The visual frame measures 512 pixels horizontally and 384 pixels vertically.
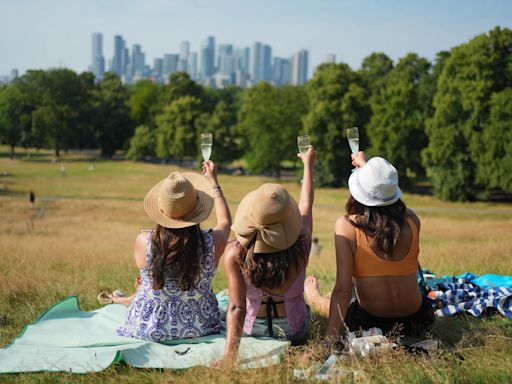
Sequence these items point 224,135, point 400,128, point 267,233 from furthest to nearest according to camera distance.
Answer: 1. point 224,135
2. point 400,128
3. point 267,233

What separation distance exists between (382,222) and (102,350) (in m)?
2.41

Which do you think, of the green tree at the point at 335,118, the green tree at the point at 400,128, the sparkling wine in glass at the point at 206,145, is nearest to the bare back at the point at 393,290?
the sparkling wine in glass at the point at 206,145

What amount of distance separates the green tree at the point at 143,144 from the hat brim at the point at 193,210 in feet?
220

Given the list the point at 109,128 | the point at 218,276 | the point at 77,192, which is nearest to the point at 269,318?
the point at 218,276

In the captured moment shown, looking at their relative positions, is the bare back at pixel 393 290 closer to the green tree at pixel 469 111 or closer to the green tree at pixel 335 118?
the green tree at pixel 469 111

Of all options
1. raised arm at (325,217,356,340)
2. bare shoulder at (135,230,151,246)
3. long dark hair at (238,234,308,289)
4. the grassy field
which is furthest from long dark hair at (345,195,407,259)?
bare shoulder at (135,230,151,246)

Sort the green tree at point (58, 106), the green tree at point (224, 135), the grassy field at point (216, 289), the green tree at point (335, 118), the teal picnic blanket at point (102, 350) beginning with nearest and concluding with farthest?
the grassy field at point (216, 289), the teal picnic blanket at point (102, 350), the green tree at point (335, 118), the green tree at point (224, 135), the green tree at point (58, 106)

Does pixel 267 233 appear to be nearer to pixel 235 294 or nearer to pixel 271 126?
pixel 235 294

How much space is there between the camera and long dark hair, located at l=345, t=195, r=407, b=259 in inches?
176

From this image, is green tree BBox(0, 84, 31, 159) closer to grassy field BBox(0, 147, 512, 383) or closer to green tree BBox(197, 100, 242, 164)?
green tree BBox(197, 100, 242, 164)

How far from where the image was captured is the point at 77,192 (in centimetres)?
4525

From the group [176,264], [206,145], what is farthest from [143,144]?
[176,264]

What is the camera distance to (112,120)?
260 ft

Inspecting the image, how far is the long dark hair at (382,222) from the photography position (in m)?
4.47
